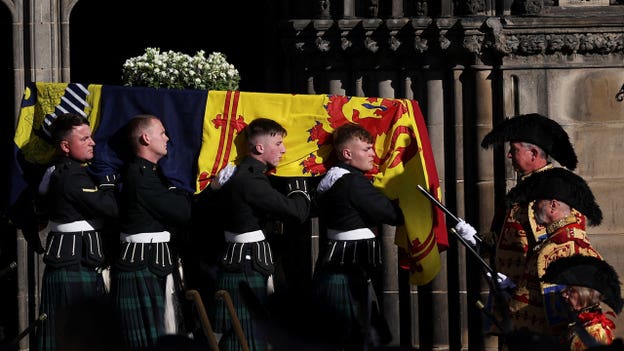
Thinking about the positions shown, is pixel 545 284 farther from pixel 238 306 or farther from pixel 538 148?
pixel 238 306

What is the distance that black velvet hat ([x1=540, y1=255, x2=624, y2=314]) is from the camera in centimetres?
836

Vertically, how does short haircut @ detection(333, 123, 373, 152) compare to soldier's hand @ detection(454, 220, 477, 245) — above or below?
above

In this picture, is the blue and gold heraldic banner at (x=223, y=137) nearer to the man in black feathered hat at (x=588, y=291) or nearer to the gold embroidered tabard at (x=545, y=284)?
the gold embroidered tabard at (x=545, y=284)

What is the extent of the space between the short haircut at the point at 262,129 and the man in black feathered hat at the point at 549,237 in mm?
1753

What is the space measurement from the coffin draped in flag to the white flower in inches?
23.4

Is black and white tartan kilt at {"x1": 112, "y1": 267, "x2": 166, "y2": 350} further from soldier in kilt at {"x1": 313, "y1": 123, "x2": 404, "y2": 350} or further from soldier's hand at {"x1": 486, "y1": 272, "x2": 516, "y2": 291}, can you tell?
soldier's hand at {"x1": 486, "y1": 272, "x2": 516, "y2": 291}

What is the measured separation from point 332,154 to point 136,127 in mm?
1251

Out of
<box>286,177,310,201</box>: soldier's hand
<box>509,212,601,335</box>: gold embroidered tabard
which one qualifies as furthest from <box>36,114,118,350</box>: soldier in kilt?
<box>509,212,601,335</box>: gold embroidered tabard

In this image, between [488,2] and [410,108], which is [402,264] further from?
[488,2]

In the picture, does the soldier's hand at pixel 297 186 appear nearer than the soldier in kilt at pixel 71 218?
No

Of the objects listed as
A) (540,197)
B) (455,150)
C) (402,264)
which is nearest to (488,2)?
(455,150)

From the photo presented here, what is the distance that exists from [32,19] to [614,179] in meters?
4.55

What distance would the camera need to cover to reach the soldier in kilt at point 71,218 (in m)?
10.4

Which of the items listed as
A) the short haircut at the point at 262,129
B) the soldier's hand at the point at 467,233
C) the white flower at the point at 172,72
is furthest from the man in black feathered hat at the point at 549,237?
the white flower at the point at 172,72
